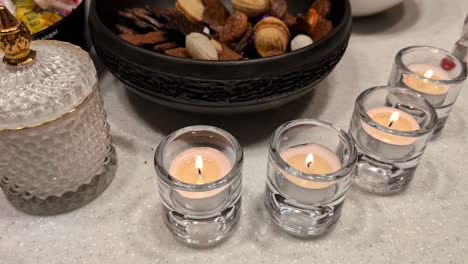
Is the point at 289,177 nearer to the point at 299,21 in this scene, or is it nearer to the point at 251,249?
the point at 251,249

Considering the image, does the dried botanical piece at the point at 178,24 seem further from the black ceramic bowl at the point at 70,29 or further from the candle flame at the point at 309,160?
the candle flame at the point at 309,160

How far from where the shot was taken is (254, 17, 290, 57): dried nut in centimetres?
50

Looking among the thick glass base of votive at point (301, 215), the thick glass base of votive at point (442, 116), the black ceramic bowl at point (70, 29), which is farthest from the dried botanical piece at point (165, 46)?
the thick glass base of votive at point (442, 116)

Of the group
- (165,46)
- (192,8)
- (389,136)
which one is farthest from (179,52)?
(389,136)

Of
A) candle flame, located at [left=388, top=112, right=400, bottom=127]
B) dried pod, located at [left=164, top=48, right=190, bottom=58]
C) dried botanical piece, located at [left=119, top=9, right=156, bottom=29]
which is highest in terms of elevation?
dried pod, located at [left=164, top=48, right=190, bottom=58]

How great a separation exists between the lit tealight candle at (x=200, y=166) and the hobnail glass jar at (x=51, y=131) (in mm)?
85

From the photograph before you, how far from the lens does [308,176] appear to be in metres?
0.35

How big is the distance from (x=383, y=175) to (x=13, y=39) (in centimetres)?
36

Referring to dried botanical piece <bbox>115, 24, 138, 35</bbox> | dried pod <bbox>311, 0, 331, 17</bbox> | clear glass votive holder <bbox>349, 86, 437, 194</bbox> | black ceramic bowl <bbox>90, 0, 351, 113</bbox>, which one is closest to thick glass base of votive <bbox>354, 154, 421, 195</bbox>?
clear glass votive holder <bbox>349, 86, 437, 194</bbox>

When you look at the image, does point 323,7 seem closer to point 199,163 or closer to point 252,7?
point 252,7

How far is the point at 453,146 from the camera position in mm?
497

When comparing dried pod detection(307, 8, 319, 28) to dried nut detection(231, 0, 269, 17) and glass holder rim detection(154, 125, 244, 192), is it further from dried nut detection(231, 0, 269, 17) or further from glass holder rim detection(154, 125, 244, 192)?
glass holder rim detection(154, 125, 244, 192)

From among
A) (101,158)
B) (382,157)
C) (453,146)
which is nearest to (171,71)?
(101,158)

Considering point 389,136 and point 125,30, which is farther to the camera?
point 125,30
